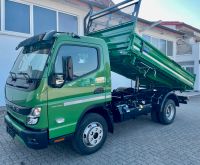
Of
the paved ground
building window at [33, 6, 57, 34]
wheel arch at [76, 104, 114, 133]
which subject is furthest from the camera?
building window at [33, 6, 57, 34]

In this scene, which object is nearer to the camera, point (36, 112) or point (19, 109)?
point (36, 112)

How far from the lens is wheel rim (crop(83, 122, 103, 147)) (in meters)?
3.79

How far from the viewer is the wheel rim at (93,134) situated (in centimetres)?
379

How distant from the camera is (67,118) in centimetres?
342

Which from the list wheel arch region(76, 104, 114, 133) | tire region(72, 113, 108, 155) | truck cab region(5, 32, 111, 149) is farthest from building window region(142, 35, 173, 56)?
tire region(72, 113, 108, 155)

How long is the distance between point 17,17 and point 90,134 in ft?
18.3

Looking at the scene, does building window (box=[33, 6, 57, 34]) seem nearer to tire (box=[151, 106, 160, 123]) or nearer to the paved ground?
the paved ground

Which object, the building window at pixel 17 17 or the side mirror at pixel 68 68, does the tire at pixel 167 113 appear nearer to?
the side mirror at pixel 68 68

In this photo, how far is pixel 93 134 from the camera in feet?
12.8

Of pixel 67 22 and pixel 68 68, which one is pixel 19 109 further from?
pixel 67 22

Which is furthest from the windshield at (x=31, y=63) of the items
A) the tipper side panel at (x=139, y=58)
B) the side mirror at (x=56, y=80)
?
the tipper side panel at (x=139, y=58)

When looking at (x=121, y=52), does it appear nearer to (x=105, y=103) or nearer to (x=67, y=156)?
Result: (x=105, y=103)

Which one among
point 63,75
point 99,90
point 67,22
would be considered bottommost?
point 99,90

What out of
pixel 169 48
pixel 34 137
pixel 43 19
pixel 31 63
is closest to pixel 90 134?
pixel 34 137
